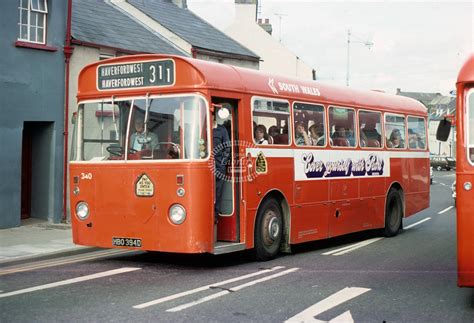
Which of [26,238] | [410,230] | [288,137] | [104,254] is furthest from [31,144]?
[410,230]

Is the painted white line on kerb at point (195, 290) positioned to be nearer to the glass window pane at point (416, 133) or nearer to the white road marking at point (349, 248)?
the white road marking at point (349, 248)

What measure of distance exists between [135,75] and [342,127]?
4.78 meters

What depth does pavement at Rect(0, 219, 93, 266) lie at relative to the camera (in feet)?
40.2

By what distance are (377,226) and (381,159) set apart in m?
1.46

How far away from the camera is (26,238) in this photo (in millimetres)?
14727

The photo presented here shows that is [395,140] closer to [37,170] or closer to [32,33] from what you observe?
[37,170]

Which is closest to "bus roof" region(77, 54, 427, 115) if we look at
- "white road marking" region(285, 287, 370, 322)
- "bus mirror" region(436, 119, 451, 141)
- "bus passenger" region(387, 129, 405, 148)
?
"bus passenger" region(387, 129, 405, 148)

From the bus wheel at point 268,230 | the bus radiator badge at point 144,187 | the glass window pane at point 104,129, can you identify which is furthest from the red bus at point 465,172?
the glass window pane at point 104,129

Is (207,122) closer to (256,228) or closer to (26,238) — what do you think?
(256,228)

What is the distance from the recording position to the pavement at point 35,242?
1226cm

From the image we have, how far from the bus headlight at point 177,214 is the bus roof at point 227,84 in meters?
1.69

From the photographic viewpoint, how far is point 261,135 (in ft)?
37.6

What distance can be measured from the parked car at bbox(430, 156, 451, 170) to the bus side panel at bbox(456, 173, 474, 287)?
75231mm

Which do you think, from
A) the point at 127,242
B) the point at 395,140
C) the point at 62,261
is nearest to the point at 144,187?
the point at 127,242
